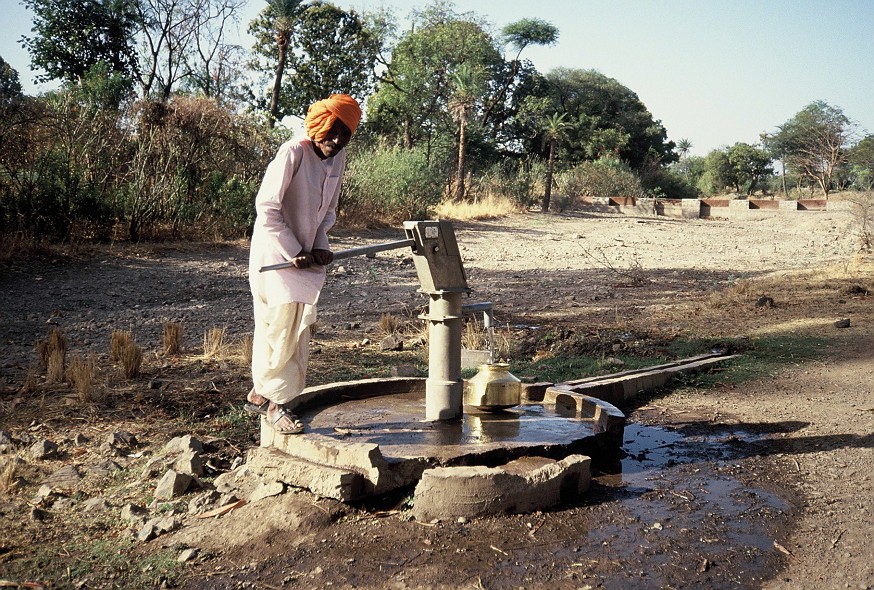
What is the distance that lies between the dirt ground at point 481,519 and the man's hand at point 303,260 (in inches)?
38.8

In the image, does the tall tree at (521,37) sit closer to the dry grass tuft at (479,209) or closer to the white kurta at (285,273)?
the dry grass tuft at (479,209)

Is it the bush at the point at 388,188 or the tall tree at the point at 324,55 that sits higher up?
the tall tree at the point at 324,55

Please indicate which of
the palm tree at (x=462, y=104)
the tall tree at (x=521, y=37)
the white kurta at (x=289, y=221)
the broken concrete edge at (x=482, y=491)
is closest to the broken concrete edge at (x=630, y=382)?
the broken concrete edge at (x=482, y=491)

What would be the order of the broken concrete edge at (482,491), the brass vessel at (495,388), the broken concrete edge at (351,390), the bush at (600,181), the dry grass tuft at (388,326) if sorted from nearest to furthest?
the broken concrete edge at (482,491) < the brass vessel at (495,388) < the broken concrete edge at (351,390) < the dry grass tuft at (388,326) < the bush at (600,181)

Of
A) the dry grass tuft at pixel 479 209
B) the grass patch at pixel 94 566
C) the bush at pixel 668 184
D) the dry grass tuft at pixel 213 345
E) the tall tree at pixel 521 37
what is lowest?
the grass patch at pixel 94 566

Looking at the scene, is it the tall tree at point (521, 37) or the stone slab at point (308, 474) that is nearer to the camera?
the stone slab at point (308, 474)

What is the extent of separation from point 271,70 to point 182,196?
62.7 feet

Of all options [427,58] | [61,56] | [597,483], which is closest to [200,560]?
[597,483]

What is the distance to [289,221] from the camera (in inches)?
157

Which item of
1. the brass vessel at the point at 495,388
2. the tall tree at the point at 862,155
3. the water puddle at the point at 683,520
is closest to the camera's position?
the water puddle at the point at 683,520

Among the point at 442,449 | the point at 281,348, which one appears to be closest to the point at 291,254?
the point at 281,348

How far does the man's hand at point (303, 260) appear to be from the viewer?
3.75 meters

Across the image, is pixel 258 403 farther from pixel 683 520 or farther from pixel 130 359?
pixel 130 359

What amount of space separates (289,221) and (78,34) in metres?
25.9
